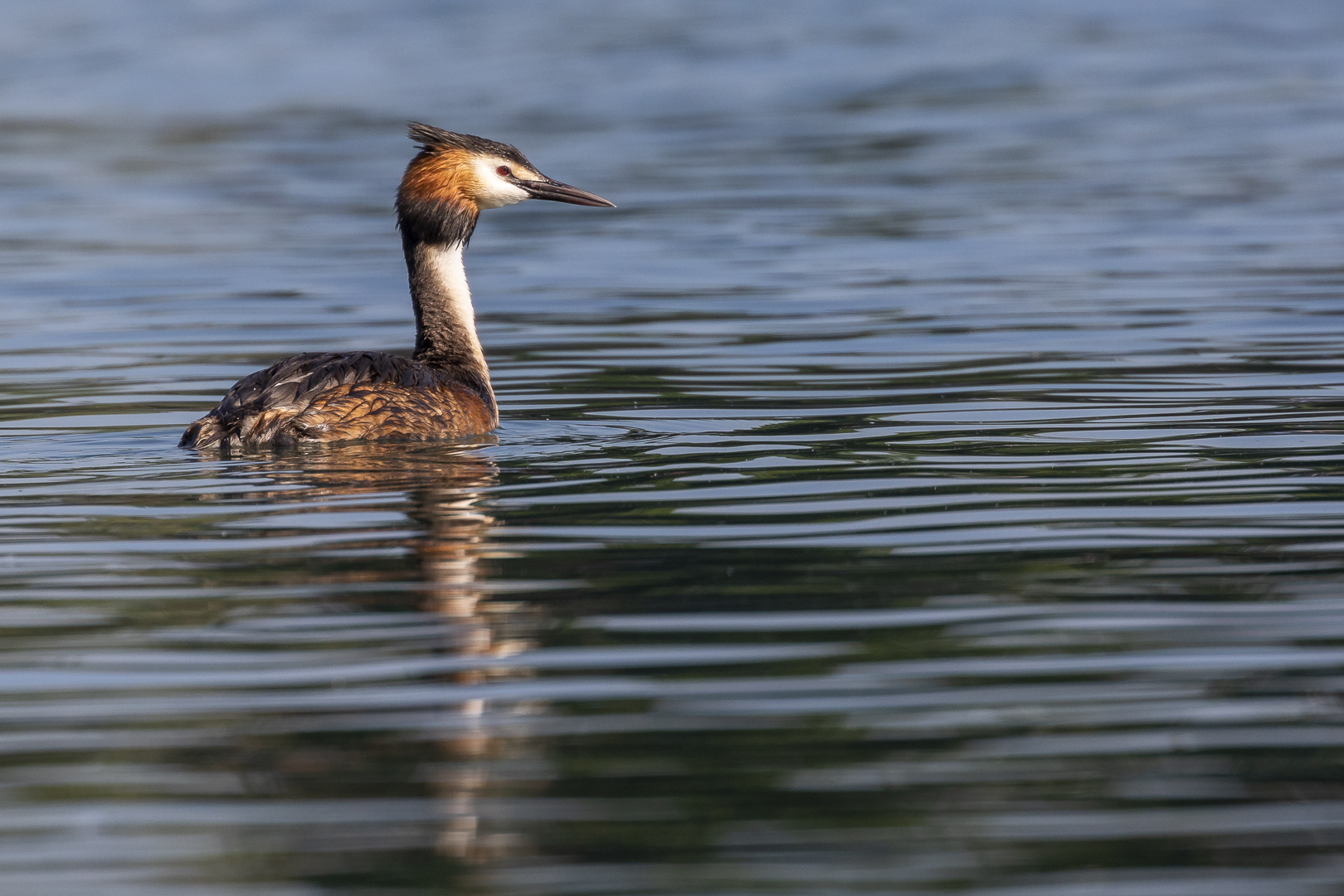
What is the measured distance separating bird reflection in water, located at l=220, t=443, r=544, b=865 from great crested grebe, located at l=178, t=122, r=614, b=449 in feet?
0.53

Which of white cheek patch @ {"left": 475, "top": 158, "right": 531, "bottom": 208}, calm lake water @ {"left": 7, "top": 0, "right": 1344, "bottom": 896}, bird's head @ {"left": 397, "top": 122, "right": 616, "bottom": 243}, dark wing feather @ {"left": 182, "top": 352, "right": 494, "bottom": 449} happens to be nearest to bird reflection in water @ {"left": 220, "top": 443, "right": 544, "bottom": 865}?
calm lake water @ {"left": 7, "top": 0, "right": 1344, "bottom": 896}

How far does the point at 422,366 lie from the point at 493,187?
1.37m

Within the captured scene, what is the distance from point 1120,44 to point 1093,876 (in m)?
39.1

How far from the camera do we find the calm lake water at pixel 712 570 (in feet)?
16.0

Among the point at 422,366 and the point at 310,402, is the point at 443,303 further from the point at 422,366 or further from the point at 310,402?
the point at 310,402

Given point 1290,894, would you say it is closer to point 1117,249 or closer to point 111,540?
point 111,540

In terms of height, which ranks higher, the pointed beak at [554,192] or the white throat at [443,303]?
the pointed beak at [554,192]

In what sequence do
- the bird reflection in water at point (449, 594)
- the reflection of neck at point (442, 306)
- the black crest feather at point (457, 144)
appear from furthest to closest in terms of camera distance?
1. the reflection of neck at point (442, 306)
2. the black crest feather at point (457, 144)
3. the bird reflection in water at point (449, 594)

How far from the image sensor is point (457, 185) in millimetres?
11578

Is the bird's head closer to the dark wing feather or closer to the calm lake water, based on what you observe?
the calm lake water

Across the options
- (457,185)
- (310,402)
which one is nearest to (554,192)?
(457,185)

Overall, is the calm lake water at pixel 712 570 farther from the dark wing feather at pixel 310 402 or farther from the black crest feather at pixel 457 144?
the black crest feather at pixel 457 144

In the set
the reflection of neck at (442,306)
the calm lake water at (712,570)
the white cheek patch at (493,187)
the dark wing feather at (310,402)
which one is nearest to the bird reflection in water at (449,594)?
the calm lake water at (712,570)

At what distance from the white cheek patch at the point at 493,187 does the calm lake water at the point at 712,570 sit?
1184mm
